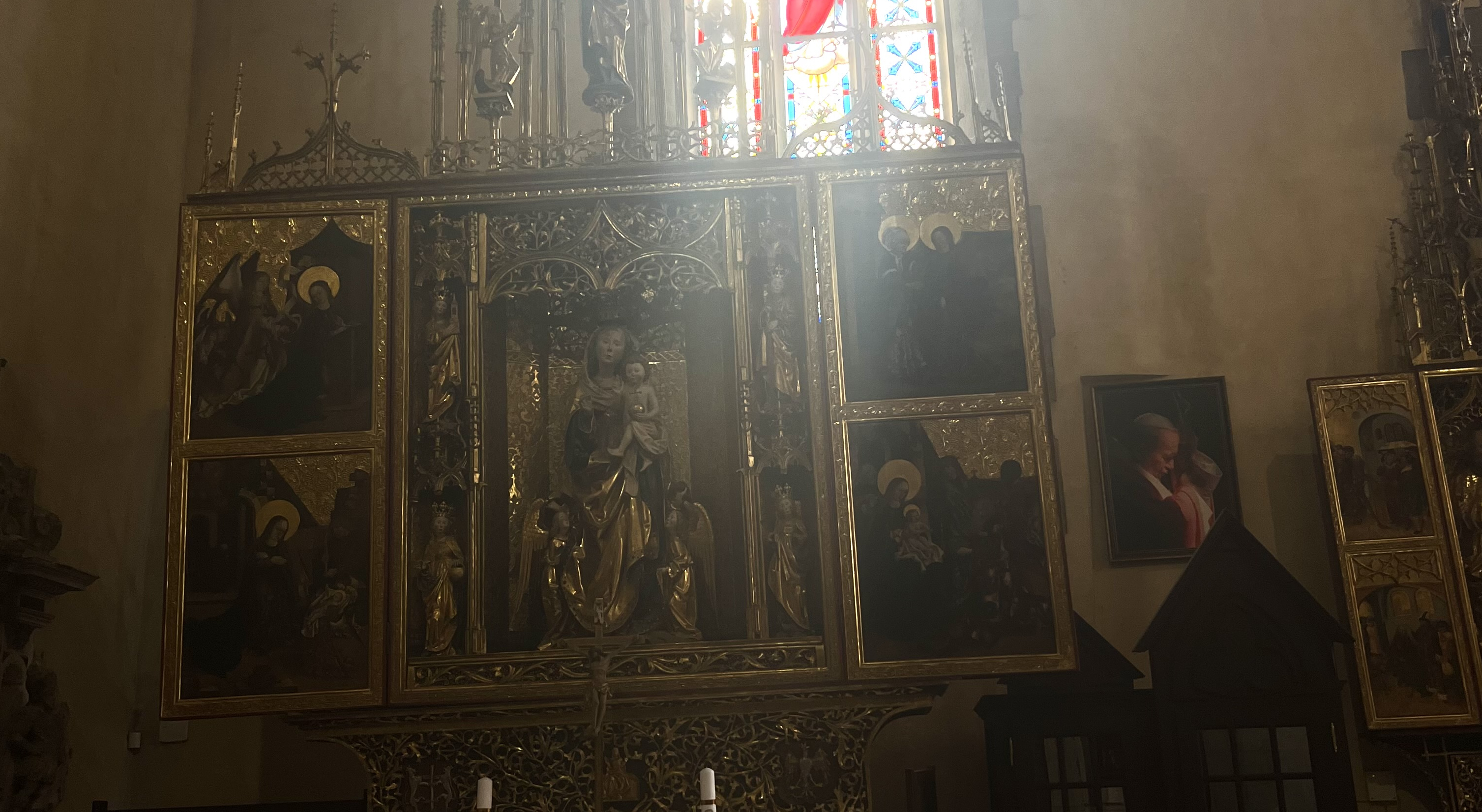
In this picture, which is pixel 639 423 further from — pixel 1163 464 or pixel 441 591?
pixel 1163 464

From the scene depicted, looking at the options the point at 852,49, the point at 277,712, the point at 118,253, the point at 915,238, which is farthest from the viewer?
the point at 852,49

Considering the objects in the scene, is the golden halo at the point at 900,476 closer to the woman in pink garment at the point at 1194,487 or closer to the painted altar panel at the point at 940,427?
the painted altar panel at the point at 940,427

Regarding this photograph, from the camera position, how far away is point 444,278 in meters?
7.31

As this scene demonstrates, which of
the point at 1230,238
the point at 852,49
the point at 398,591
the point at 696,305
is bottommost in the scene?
the point at 398,591

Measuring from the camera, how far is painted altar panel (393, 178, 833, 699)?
689 cm

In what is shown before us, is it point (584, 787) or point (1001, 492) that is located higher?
point (1001, 492)

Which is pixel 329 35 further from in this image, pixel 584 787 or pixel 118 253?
pixel 584 787

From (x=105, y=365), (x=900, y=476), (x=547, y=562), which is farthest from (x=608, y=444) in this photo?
(x=105, y=365)

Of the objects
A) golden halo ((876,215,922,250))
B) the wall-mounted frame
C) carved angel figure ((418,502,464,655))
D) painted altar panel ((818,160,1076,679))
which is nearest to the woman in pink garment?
the wall-mounted frame

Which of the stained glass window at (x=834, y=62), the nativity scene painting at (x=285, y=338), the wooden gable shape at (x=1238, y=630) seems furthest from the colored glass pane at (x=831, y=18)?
the wooden gable shape at (x=1238, y=630)

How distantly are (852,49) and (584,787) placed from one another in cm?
577

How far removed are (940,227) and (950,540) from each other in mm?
1623

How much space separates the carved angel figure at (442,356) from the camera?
23.4ft

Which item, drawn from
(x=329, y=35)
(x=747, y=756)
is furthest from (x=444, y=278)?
(x=329, y=35)
